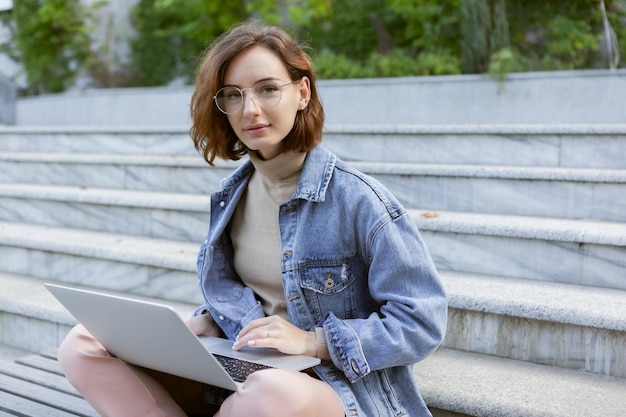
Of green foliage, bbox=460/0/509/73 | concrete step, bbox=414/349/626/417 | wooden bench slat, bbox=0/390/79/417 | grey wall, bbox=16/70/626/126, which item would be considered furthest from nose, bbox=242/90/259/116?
green foliage, bbox=460/0/509/73

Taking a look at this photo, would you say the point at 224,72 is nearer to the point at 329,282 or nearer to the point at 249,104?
the point at 249,104

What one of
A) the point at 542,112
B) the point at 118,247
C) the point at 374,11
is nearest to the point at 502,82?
the point at 542,112

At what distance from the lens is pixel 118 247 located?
10.8 feet

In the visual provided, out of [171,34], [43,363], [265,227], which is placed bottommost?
[43,363]

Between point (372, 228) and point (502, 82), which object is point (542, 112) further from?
point (372, 228)

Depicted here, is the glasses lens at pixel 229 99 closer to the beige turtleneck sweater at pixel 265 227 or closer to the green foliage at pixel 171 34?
the beige turtleneck sweater at pixel 265 227

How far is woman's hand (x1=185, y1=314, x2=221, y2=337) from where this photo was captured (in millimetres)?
1893

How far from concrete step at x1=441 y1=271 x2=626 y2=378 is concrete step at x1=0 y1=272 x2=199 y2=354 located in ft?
3.54

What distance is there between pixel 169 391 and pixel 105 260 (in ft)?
5.04

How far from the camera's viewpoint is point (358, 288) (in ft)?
5.55

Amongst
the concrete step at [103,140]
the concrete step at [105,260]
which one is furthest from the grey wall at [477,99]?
the concrete step at [105,260]

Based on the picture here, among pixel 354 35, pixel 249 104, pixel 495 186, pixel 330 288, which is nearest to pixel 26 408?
pixel 330 288

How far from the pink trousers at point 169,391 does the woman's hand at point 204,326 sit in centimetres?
A: 13

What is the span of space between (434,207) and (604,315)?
118cm
